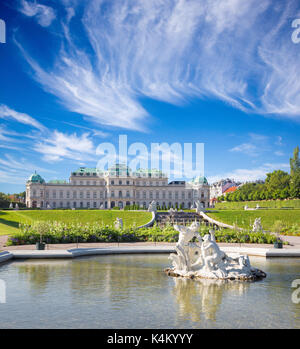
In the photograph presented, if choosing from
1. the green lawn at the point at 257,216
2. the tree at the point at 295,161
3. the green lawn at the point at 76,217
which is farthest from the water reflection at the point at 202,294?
the tree at the point at 295,161

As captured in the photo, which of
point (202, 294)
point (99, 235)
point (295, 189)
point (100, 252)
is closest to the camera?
point (202, 294)

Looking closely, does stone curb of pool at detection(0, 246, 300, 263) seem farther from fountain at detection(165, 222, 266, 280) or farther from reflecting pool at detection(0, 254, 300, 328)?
fountain at detection(165, 222, 266, 280)

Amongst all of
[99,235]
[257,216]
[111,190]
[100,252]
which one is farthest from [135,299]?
[111,190]

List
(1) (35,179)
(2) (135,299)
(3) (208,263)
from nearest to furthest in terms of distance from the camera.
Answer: (2) (135,299), (3) (208,263), (1) (35,179)

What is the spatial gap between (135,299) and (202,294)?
1.97 meters

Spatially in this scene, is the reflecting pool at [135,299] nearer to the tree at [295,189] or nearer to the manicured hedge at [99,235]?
the manicured hedge at [99,235]

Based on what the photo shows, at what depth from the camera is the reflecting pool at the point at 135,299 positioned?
759 centimetres

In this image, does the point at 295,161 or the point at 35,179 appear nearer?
the point at 295,161

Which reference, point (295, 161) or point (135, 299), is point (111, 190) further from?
point (135, 299)

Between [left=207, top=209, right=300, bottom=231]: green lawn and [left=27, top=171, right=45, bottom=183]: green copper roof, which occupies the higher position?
[left=27, top=171, right=45, bottom=183]: green copper roof

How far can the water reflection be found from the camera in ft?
27.0

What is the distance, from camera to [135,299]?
9305mm

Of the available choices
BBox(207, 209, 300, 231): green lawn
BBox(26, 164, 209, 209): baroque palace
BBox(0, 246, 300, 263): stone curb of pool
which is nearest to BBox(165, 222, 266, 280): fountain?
BBox(0, 246, 300, 263): stone curb of pool

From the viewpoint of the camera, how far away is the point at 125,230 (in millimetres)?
24703
